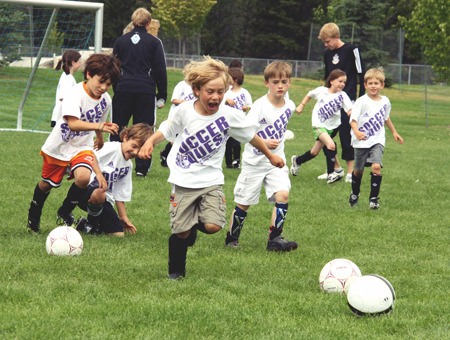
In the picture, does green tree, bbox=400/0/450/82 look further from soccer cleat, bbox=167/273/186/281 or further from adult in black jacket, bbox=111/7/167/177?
soccer cleat, bbox=167/273/186/281

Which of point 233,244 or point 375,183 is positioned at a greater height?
point 375,183

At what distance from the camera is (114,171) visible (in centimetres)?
812

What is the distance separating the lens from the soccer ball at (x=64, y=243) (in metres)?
6.84

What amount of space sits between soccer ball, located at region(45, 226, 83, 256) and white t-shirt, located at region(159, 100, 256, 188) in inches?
42.8

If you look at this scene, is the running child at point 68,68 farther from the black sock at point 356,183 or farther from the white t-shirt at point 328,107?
the black sock at point 356,183

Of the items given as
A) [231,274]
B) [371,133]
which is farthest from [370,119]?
[231,274]

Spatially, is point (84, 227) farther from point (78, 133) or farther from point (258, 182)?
point (258, 182)

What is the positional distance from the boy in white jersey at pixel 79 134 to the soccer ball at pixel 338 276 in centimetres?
227

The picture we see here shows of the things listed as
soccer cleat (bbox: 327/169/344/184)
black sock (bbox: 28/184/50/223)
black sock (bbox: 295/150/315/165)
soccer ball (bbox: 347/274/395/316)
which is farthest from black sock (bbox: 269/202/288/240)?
black sock (bbox: 295/150/315/165)

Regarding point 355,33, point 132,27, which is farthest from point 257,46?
point 132,27

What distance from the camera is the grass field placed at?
5.03 metres

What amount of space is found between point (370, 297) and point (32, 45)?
14383 millimetres

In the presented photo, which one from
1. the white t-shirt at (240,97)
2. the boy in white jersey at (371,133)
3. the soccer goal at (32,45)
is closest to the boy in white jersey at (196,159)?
the boy in white jersey at (371,133)

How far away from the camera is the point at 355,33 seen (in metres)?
43.0
